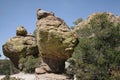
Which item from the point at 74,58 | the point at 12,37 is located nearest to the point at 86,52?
the point at 74,58

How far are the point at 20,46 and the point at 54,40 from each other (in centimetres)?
955

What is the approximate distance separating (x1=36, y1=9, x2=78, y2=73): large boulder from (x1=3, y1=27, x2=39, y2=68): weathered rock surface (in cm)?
687

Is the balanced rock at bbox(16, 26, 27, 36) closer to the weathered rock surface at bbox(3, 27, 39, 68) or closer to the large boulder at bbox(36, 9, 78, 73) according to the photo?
the weathered rock surface at bbox(3, 27, 39, 68)

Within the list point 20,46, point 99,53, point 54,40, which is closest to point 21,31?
point 20,46

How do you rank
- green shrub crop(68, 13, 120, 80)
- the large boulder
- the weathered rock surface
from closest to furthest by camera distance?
green shrub crop(68, 13, 120, 80) → the large boulder → the weathered rock surface

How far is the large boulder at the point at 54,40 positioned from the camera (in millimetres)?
21141

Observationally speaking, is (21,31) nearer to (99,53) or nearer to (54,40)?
(54,40)

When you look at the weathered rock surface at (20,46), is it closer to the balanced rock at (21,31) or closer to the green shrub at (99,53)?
the balanced rock at (21,31)

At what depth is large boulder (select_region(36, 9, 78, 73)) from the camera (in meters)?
21.1

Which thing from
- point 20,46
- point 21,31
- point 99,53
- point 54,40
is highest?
point 21,31

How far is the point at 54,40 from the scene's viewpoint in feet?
69.4

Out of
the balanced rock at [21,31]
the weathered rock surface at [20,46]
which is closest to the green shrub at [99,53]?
the weathered rock surface at [20,46]

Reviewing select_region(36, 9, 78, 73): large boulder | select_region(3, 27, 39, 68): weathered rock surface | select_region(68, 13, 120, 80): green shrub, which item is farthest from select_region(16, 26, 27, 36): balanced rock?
select_region(68, 13, 120, 80): green shrub

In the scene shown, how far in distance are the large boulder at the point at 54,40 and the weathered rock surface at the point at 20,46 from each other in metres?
6.87
